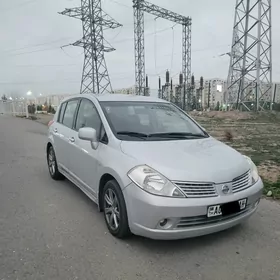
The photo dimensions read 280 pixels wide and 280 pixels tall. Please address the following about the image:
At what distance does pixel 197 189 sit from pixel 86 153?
5.69ft

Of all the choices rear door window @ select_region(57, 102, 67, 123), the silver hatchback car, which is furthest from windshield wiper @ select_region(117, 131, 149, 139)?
rear door window @ select_region(57, 102, 67, 123)

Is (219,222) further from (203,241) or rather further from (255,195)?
(255,195)

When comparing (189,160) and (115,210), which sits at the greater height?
(189,160)

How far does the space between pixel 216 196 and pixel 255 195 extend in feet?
2.16

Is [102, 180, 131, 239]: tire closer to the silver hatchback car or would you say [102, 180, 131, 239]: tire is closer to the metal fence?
the silver hatchback car

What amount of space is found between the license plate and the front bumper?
0.04 m

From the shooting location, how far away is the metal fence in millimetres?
27172

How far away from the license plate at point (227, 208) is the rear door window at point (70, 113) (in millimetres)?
2841

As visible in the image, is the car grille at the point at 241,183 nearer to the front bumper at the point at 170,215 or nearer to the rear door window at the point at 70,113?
the front bumper at the point at 170,215

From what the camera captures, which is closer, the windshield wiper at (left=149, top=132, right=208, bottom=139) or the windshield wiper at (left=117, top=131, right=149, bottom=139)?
the windshield wiper at (left=117, top=131, right=149, bottom=139)

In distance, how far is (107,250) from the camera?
2.88 meters

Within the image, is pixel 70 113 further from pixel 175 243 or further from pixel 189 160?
pixel 175 243

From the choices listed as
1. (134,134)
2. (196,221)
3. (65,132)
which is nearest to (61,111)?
(65,132)

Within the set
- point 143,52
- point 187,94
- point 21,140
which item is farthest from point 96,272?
point 187,94
